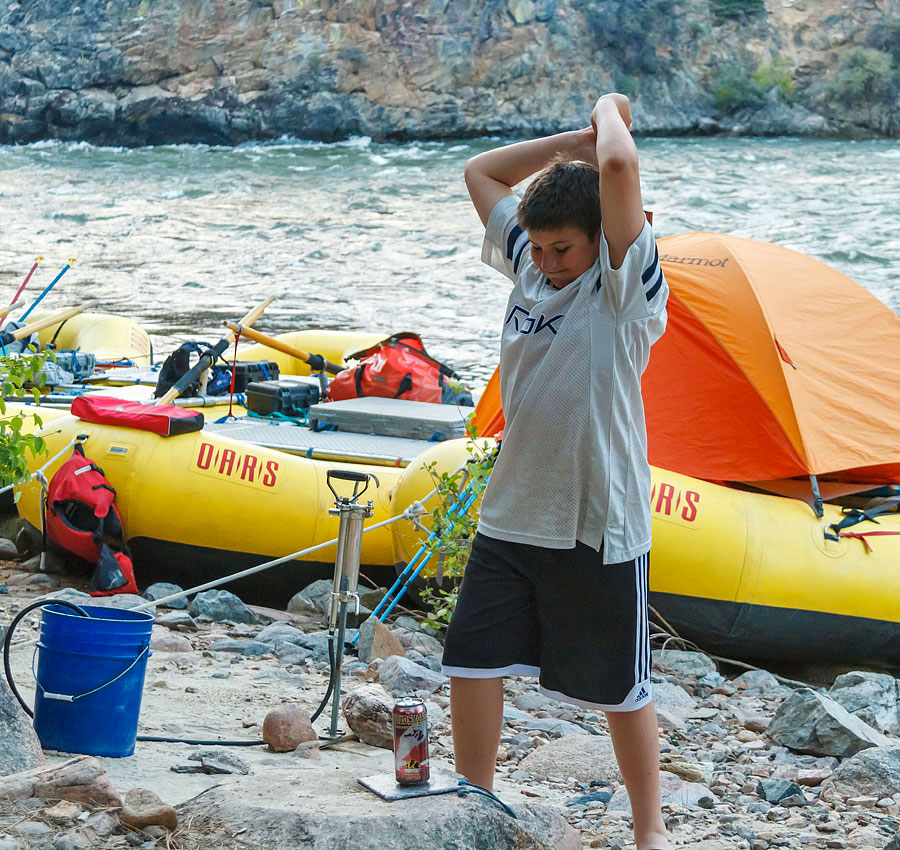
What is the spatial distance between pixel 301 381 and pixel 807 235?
659 inches

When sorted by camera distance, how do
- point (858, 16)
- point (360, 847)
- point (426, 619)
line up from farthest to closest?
point (858, 16)
point (426, 619)
point (360, 847)

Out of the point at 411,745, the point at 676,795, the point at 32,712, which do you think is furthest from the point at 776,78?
the point at 411,745

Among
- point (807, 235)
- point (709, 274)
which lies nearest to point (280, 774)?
point (709, 274)

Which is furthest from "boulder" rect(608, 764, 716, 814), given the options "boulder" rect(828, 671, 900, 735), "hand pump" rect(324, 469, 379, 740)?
"boulder" rect(828, 671, 900, 735)

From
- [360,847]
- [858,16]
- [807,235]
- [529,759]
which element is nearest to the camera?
[360,847]

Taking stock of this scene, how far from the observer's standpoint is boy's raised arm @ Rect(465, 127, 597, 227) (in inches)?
94.3

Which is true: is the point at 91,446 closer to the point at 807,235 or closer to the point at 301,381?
the point at 301,381

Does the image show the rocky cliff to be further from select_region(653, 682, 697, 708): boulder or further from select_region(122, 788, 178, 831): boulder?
select_region(122, 788, 178, 831): boulder

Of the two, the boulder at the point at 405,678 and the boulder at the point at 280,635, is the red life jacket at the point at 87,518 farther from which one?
the boulder at the point at 405,678

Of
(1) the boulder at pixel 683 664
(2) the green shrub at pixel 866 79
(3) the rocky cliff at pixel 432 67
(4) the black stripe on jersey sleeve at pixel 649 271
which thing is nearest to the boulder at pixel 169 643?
(1) the boulder at pixel 683 664

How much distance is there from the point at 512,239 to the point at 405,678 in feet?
6.39

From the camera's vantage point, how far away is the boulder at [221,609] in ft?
15.6

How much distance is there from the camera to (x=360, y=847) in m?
1.97

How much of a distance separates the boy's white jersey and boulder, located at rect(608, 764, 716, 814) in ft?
3.35
